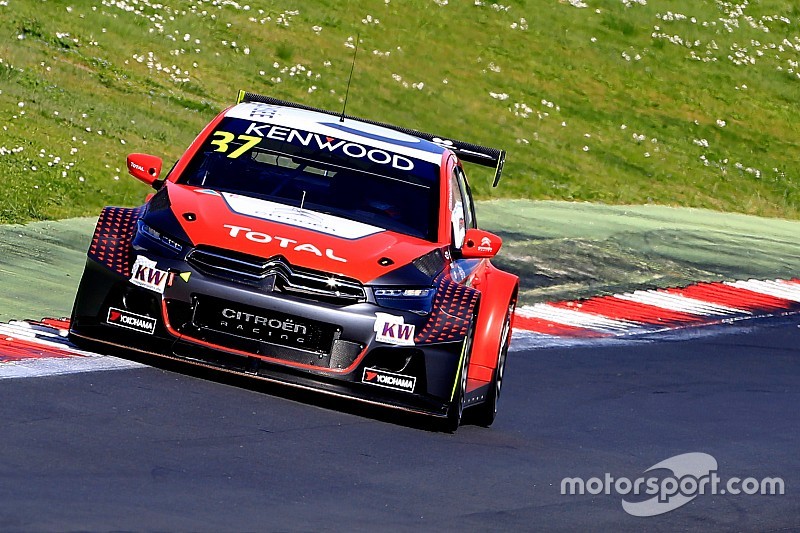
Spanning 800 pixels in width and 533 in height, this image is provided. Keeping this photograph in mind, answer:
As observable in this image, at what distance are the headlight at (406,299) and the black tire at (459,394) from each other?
0.27 meters

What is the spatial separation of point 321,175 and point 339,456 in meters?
2.10

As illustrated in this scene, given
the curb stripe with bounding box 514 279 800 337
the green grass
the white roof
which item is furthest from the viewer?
the green grass

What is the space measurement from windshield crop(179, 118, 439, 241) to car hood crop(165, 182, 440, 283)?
0.23 m

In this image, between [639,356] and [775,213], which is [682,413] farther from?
[775,213]

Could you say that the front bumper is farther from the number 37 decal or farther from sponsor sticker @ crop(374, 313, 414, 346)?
the number 37 decal

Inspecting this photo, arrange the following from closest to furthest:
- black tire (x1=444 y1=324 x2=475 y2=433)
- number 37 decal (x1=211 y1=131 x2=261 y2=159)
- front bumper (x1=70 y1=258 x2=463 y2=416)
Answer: front bumper (x1=70 y1=258 x2=463 y2=416), black tire (x1=444 y1=324 x2=475 y2=433), number 37 decal (x1=211 y1=131 x2=261 y2=159)

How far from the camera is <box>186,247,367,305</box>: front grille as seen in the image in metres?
7.99

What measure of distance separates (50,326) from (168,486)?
3868 millimetres

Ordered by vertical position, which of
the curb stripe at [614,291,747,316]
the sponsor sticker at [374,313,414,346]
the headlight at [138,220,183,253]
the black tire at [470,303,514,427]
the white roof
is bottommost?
the curb stripe at [614,291,747,316]

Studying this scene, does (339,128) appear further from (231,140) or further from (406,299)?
(406,299)

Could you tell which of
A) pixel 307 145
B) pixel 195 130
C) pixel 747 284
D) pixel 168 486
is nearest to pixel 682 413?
→ pixel 307 145

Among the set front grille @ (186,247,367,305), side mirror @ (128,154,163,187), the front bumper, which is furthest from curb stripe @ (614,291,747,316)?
front grille @ (186,247,367,305)

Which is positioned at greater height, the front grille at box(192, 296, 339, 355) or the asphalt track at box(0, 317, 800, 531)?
the front grille at box(192, 296, 339, 355)

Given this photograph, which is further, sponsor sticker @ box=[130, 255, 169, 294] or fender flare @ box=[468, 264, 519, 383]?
fender flare @ box=[468, 264, 519, 383]
